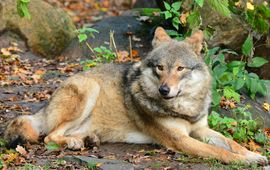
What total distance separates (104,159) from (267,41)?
16.5 ft

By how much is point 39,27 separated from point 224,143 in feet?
22.5

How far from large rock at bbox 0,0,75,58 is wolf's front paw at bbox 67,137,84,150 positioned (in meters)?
5.71

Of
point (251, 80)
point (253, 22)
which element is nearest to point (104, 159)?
point (253, 22)

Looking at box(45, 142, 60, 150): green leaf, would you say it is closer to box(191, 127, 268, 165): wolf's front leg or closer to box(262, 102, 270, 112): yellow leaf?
box(191, 127, 268, 165): wolf's front leg

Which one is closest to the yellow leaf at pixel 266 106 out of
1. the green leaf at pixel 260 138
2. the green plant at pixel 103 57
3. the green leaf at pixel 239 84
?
the green leaf at pixel 239 84

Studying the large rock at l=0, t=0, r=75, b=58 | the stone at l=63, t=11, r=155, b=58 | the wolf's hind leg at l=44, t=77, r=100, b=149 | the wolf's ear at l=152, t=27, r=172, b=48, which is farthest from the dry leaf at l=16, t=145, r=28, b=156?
the large rock at l=0, t=0, r=75, b=58

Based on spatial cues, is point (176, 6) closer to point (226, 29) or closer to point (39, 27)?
point (226, 29)

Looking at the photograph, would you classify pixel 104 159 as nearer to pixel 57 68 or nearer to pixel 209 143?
pixel 209 143

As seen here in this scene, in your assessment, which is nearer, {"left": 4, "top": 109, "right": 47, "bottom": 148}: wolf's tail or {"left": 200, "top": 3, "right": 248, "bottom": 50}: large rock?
{"left": 4, "top": 109, "right": 47, "bottom": 148}: wolf's tail

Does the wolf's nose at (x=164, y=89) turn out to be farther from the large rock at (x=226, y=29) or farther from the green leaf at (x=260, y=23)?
the large rock at (x=226, y=29)

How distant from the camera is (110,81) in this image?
784cm

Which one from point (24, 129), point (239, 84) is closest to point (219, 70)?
point (239, 84)

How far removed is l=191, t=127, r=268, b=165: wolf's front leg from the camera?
6.79m

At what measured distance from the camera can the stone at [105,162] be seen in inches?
253
